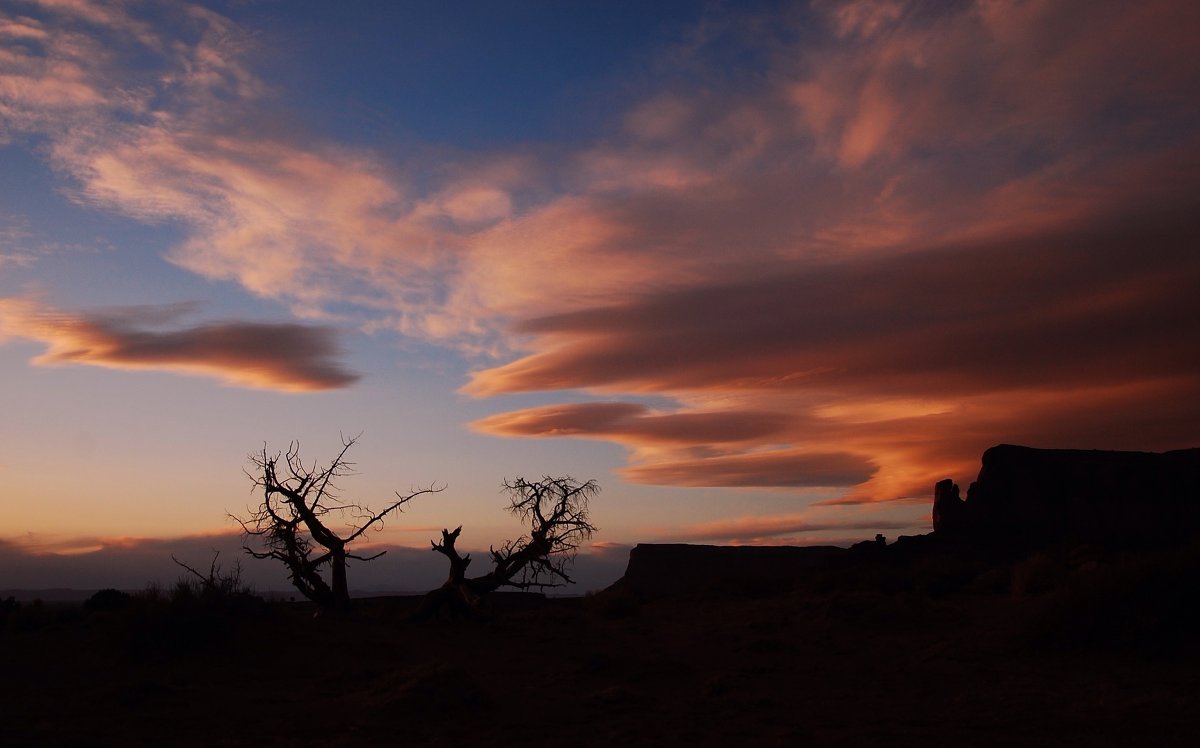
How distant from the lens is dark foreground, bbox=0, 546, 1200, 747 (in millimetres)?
10547

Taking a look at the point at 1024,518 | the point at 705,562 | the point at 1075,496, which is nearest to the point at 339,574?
the point at 705,562

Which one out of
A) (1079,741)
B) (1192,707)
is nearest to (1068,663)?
(1192,707)

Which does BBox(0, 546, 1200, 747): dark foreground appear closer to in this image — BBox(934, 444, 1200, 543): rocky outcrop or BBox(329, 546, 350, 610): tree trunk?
BBox(329, 546, 350, 610): tree trunk

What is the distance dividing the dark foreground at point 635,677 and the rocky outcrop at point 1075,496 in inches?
2083

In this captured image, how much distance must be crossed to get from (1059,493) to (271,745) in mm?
77837

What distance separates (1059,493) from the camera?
7388cm

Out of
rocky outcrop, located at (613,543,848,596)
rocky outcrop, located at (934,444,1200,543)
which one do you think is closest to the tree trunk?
rocky outcrop, located at (613,543,848,596)

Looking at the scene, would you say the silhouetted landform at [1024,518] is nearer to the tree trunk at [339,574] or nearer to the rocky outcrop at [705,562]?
the rocky outcrop at [705,562]

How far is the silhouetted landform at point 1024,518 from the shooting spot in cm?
6169

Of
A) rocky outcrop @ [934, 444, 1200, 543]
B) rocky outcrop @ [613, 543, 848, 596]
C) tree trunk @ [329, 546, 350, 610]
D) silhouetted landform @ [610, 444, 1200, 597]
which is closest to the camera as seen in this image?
tree trunk @ [329, 546, 350, 610]

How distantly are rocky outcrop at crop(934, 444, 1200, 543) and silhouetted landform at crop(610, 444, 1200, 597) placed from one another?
8 cm

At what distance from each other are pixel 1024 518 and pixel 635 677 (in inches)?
2581

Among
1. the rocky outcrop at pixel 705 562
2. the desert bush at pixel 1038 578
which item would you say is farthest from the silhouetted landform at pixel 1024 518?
the desert bush at pixel 1038 578

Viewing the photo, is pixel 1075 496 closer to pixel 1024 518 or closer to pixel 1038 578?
pixel 1024 518
